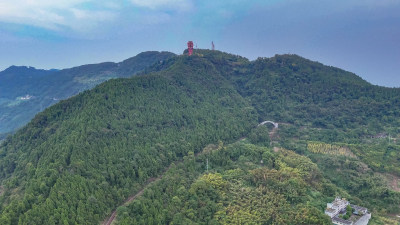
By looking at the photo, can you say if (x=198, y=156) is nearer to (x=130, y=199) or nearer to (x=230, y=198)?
(x=230, y=198)

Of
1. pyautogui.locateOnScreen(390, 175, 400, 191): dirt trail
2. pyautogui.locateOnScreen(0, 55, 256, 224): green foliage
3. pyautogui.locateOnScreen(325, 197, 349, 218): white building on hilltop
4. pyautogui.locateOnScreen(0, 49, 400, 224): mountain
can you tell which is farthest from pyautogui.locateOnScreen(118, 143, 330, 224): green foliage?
pyautogui.locateOnScreen(390, 175, 400, 191): dirt trail

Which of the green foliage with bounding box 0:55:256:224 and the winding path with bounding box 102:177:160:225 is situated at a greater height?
the green foliage with bounding box 0:55:256:224

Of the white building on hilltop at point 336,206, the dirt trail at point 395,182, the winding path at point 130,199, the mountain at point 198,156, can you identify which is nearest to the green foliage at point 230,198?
the mountain at point 198,156

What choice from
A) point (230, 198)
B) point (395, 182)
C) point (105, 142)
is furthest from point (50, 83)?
point (395, 182)

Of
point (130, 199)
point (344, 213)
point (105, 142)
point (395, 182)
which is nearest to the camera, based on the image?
point (344, 213)

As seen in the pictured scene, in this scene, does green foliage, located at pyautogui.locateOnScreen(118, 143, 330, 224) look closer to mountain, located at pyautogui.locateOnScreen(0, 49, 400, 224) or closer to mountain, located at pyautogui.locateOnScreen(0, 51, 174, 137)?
mountain, located at pyautogui.locateOnScreen(0, 49, 400, 224)

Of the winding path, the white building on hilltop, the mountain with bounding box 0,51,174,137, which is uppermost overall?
the mountain with bounding box 0,51,174,137

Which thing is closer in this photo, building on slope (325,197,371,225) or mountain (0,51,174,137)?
building on slope (325,197,371,225)
